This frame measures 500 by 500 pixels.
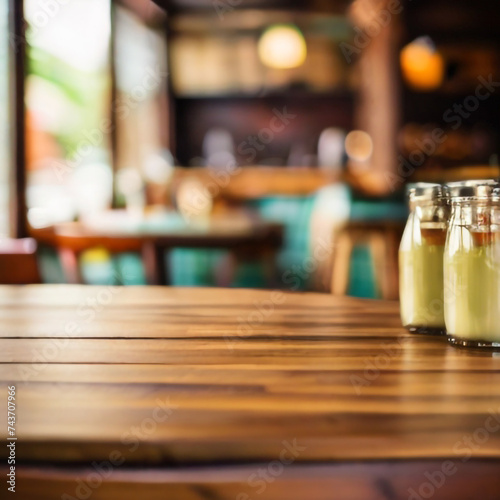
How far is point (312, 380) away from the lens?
1.89ft

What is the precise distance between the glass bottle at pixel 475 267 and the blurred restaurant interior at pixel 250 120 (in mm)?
1850

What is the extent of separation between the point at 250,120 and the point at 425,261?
512 centimetres

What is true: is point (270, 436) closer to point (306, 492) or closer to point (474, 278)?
point (306, 492)

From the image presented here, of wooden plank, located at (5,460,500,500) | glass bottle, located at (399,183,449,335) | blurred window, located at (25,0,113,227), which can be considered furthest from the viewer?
blurred window, located at (25,0,113,227)

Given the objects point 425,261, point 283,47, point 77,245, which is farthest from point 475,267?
point 283,47

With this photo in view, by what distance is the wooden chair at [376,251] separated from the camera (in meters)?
2.63

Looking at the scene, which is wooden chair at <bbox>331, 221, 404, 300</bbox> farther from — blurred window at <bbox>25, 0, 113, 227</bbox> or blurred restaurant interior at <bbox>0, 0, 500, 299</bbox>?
blurred window at <bbox>25, 0, 113, 227</bbox>

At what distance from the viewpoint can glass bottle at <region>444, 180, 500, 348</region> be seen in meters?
0.69

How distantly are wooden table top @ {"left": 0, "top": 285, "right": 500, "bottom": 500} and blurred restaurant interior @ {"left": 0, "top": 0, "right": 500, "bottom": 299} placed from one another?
177cm

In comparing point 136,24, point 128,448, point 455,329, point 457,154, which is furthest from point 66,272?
point 457,154

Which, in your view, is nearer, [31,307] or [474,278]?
[474,278]

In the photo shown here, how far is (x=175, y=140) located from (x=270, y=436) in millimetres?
5491

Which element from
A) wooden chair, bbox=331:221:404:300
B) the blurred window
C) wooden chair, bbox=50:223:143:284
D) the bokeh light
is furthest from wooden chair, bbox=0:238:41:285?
the bokeh light

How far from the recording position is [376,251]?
109 inches
